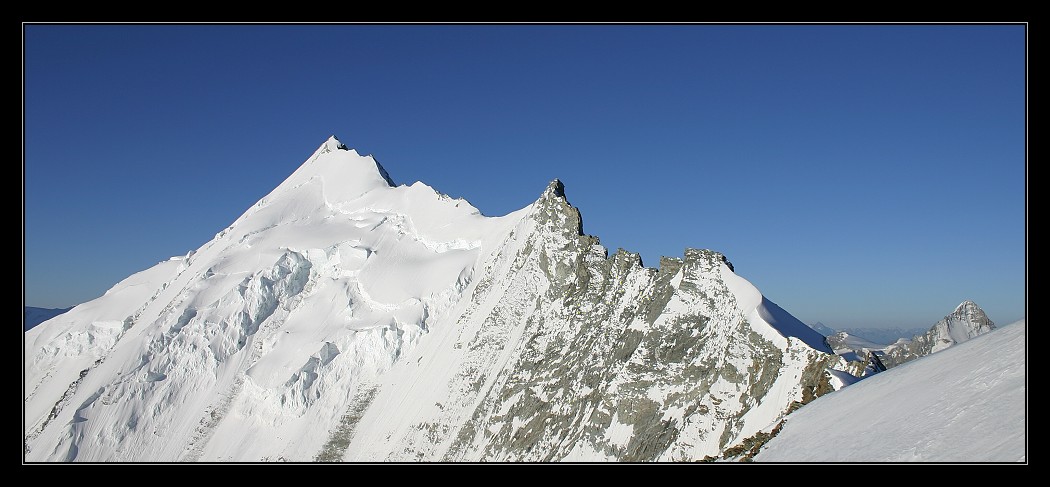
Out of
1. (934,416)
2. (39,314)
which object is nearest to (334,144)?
(39,314)

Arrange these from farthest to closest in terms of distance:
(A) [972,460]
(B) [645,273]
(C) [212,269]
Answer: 1. (C) [212,269]
2. (B) [645,273]
3. (A) [972,460]

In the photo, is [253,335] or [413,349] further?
[253,335]

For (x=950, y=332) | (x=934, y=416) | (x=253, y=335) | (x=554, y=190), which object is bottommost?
(x=934, y=416)

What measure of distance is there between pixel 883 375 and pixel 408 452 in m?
64.1

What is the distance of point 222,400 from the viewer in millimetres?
92500

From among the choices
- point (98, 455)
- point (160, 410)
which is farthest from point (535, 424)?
point (98, 455)

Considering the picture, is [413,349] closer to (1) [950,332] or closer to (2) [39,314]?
(1) [950,332]

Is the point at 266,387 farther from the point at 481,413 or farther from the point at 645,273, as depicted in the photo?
the point at 645,273

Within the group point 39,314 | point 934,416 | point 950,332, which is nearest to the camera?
→ point 934,416

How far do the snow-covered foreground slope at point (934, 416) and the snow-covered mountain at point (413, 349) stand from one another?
22.6m

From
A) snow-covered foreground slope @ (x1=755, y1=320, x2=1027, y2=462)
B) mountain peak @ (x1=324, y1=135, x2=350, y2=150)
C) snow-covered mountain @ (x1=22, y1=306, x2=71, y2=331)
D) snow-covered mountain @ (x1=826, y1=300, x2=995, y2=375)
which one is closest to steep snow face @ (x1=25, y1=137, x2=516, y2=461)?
mountain peak @ (x1=324, y1=135, x2=350, y2=150)

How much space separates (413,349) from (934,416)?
80332 mm

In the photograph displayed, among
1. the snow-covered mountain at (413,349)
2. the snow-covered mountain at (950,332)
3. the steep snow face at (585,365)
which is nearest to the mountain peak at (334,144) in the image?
the snow-covered mountain at (413,349)

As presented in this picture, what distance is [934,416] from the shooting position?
15680 mm
